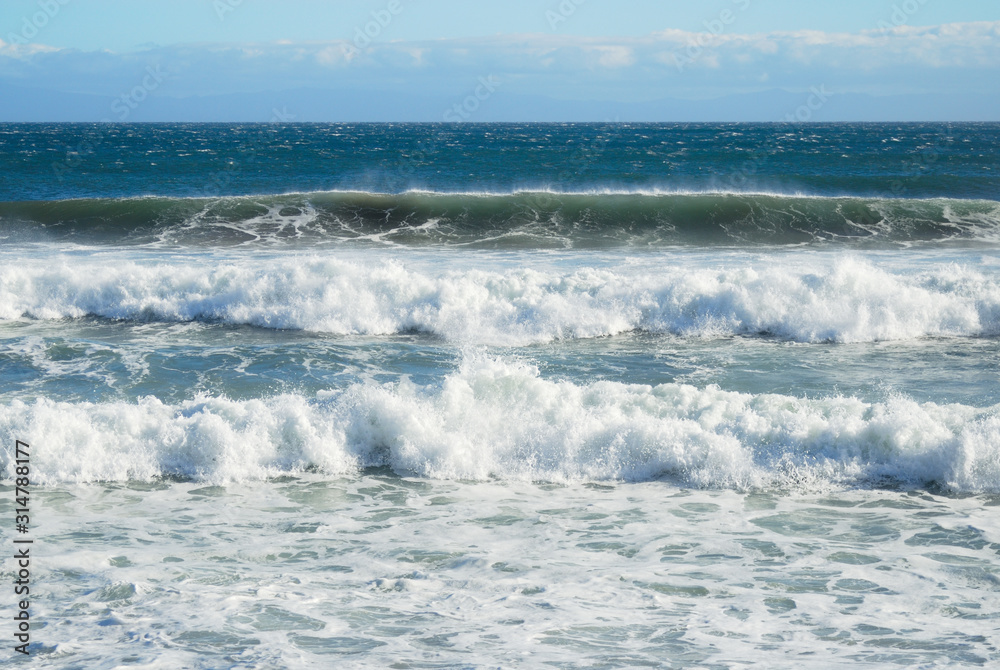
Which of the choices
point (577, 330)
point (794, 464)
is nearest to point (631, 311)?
point (577, 330)

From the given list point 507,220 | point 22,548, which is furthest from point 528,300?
point 507,220

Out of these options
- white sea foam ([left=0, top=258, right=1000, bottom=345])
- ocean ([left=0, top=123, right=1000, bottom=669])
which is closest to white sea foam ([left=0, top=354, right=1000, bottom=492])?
ocean ([left=0, top=123, right=1000, bottom=669])

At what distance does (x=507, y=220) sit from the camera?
2345cm

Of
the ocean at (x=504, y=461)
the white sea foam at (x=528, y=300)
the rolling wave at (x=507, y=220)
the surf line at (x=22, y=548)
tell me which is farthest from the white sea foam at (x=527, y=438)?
the rolling wave at (x=507, y=220)

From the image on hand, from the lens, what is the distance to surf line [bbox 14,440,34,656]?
198 inches

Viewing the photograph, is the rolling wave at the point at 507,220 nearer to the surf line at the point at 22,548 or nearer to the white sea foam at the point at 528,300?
the white sea foam at the point at 528,300

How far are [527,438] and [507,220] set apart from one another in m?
15.5

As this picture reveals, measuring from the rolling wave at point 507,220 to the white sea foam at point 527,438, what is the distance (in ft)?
40.7

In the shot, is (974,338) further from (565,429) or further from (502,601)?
(502,601)

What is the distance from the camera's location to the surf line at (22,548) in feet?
16.5

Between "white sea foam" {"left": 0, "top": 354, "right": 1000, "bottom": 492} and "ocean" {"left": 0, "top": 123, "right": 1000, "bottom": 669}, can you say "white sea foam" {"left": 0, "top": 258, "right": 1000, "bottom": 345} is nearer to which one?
"ocean" {"left": 0, "top": 123, "right": 1000, "bottom": 669}

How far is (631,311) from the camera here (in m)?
14.1

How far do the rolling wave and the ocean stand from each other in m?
3.54

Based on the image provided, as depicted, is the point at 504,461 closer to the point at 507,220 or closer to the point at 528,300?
the point at 528,300
